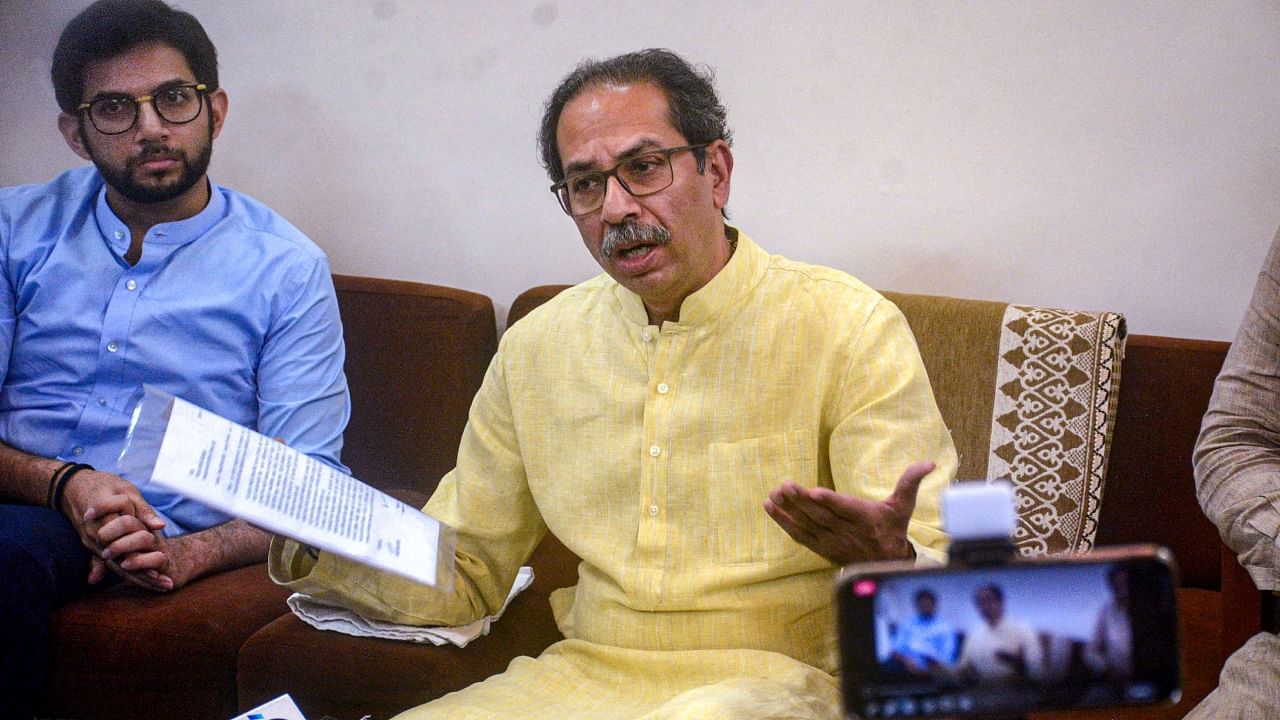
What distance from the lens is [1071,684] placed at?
0.65m

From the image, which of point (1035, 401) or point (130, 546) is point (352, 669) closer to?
point (130, 546)

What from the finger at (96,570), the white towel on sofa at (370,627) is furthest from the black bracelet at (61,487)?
the white towel on sofa at (370,627)

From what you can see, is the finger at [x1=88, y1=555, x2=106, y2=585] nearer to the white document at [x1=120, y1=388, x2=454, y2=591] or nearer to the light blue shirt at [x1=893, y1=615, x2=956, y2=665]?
the white document at [x1=120, y1=388, x2=454, y2=591]

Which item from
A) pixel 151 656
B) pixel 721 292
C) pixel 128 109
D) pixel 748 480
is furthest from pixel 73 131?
pixel 748 480

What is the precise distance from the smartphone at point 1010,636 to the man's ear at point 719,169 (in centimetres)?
111

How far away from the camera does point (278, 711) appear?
1536mm

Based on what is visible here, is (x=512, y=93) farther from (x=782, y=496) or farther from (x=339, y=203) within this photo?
(x=782, y=496)

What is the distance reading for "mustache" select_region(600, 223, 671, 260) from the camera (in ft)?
5.21

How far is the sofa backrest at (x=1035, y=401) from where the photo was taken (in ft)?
6.66

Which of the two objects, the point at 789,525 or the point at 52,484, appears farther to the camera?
Answer: the point at 52,484

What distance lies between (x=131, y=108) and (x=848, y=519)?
1718 mm

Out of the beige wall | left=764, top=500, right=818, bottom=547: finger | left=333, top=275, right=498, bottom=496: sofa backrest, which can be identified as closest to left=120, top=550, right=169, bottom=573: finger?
left=333, top=275, right=498, bottom=496: sofa backrest

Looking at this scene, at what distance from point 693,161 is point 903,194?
0.86 m

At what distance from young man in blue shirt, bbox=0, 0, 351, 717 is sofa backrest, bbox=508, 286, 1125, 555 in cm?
117
